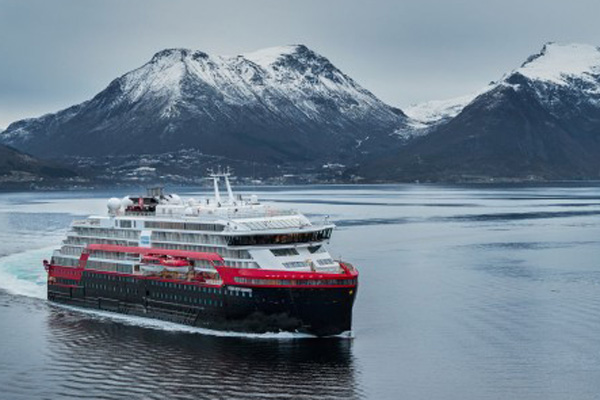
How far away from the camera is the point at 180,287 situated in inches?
2552

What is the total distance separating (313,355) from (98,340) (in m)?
14.9

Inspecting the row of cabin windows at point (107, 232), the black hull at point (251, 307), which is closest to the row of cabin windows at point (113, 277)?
the black hull at point (251, 307)

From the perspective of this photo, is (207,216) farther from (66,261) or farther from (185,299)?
(66,261)

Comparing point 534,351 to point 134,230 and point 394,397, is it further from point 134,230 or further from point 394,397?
A: point 134,230

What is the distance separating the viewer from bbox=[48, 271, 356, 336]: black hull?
197ft

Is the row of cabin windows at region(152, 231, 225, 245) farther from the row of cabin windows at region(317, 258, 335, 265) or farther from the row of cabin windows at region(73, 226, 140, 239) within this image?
the row of cabin windows at region(317, 258, 335, 265)

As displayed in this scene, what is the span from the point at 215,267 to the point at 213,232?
255 centimetres

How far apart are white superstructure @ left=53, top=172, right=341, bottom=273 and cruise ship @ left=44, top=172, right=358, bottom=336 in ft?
0.23

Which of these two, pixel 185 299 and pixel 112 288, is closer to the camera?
pixel 185 299

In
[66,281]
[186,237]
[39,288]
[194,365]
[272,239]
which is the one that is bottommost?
[194,365]

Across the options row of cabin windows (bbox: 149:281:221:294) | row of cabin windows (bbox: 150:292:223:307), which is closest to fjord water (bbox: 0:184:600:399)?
row of cabin windows (bbox: 150:292:223:307)

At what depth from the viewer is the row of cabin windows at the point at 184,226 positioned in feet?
210

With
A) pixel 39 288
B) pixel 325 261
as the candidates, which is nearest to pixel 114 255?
pixel 39 288

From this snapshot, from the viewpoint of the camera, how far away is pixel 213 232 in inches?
2509
